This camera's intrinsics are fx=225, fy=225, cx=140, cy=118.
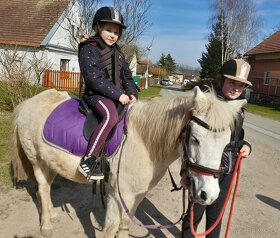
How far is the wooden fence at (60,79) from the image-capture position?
1631 cm

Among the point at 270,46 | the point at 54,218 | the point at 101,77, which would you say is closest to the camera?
the point at 101,77

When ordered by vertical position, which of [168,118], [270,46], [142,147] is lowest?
[142,147]

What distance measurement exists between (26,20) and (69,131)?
18880mm

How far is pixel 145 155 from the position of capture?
7.17ft

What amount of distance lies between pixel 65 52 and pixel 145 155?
17.8 metres

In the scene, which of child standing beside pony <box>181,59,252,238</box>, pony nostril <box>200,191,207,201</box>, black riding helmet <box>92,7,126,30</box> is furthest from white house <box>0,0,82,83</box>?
pony nostril <box>200,191,207,201</box>

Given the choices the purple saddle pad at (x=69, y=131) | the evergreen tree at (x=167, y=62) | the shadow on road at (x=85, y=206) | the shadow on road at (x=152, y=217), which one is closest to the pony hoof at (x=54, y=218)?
the shadow on road at (x=85, y=206)

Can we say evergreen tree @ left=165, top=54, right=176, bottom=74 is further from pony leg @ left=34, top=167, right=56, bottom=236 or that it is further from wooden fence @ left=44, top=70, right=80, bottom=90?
pony leg @ left=34, top=167, right=56, bottom=236

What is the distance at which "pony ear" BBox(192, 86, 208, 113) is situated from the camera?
63.5 inches

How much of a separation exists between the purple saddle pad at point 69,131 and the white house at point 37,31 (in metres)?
14.5

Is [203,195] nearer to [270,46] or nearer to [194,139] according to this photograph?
[194,139]

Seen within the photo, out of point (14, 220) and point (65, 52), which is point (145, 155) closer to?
point (14, 220)

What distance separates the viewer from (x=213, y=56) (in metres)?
32.0

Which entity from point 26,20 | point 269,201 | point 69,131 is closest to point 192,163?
point 69,131
